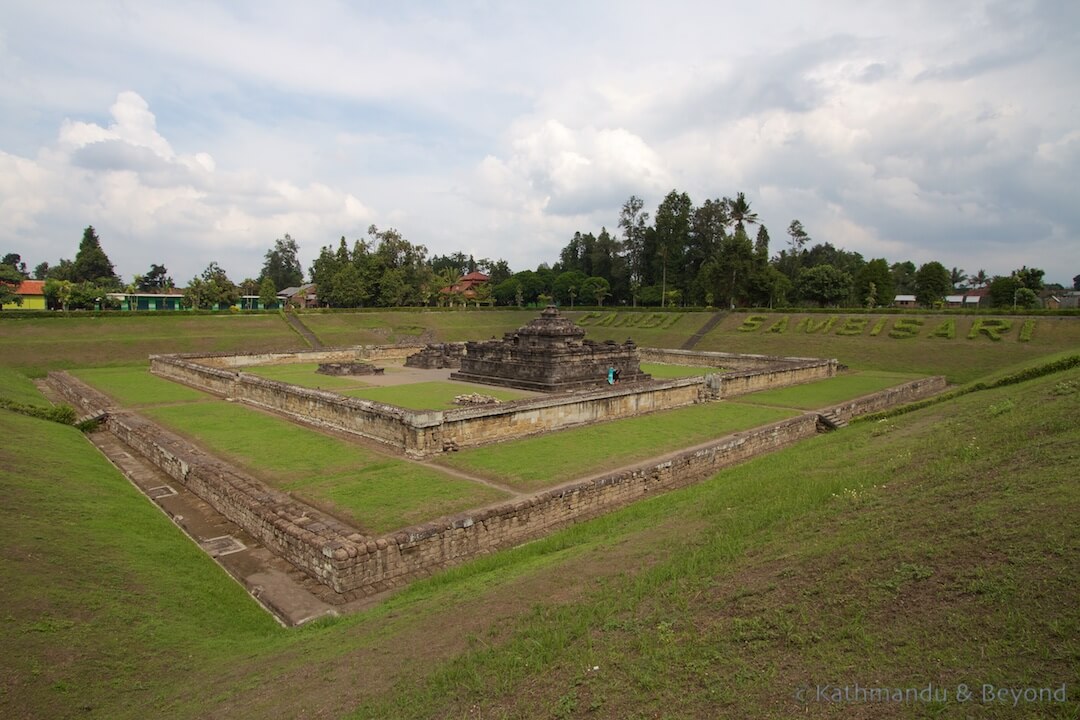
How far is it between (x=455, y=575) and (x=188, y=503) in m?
6.19

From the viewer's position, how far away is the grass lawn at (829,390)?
2008 centimetres

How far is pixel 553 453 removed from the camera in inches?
520

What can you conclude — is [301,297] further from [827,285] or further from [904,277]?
[904,277]

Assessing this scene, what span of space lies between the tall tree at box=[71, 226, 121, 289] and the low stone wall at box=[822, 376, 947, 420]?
68.8m

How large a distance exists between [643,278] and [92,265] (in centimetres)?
5751

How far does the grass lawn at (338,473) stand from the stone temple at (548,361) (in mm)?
9254

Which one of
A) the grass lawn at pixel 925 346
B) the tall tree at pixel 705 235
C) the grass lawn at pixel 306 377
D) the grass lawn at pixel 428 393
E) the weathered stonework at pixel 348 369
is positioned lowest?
the grass lawn at pixel 428 393

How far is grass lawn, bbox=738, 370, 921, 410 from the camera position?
2008 centimetres

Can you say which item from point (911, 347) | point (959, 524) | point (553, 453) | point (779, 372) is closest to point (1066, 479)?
point (959, 524)

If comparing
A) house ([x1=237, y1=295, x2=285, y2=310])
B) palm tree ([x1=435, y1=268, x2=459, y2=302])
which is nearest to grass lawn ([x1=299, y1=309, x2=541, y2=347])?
palm tree ([x1=435, y1=268, x2=459, y2=302])

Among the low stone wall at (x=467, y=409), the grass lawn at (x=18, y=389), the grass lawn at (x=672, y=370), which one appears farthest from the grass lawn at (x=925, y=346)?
the grass lawn at (x=18, y=389)

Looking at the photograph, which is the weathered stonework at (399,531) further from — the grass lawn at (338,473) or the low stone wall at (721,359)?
the low stone wall at (721,359)

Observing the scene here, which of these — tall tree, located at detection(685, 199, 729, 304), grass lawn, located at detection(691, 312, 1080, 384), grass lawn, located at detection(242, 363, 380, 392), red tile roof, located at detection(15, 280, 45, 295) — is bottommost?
grass lawn, located at detection(242, 363, 380, 392)

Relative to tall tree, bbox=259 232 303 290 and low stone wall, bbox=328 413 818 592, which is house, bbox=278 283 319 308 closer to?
tall tree, bbox=259 232 303 290
